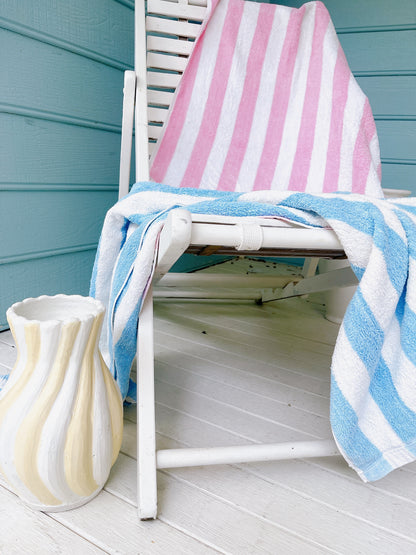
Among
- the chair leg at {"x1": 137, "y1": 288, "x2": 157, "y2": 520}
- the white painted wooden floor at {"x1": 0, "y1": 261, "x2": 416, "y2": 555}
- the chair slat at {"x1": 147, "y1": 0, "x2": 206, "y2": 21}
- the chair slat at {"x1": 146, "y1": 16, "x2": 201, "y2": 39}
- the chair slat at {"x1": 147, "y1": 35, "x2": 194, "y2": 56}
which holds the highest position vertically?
the chair slat at {"x1": 147, "y1": 0, "x2": 206, "y2": 21}

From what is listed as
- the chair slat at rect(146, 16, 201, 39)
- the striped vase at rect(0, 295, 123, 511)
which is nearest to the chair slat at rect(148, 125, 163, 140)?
the chair slat at rect(146, 16, 201, 39)

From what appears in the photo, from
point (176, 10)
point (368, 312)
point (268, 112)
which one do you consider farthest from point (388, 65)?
point (368, 312)

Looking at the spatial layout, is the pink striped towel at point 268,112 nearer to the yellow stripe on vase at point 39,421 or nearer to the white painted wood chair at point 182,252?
the white painted wood chair at point 182,252

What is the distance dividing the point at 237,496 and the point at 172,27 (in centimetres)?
108

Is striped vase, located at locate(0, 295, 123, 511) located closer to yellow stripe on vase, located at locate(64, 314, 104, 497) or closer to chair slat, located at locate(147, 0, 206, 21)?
yellow stripe on vase, located at locate(64, 314, 104, 497)

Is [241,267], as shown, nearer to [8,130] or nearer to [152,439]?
[8,130]

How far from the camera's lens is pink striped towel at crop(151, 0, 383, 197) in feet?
3.69

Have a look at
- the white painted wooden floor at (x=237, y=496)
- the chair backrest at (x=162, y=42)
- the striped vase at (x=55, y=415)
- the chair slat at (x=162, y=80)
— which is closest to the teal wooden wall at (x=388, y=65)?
the chair backrest at (x=162, y=42)

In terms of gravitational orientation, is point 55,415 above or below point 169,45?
below

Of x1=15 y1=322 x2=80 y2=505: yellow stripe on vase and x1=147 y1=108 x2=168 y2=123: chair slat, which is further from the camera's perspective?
x1=147 y1=108 x2=168 y2=123: chair slat

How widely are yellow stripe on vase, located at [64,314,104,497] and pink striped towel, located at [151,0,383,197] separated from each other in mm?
636

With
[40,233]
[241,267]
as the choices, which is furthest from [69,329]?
[241,267]

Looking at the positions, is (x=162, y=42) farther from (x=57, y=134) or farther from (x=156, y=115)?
(x=57, y=134)

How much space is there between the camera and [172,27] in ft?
3.79
